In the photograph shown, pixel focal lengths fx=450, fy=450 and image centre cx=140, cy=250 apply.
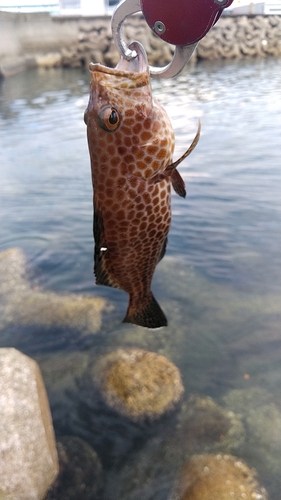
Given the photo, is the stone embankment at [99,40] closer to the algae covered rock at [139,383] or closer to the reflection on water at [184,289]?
the reflection on water at [184,289]

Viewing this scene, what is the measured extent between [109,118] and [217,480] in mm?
2964

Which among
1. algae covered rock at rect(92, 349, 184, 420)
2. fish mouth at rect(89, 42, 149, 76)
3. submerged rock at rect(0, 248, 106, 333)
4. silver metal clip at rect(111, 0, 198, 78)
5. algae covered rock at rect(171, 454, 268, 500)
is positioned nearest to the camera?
silver metal clip at rect(111, 0, 198, 78)

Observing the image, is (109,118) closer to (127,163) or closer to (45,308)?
(127,163)

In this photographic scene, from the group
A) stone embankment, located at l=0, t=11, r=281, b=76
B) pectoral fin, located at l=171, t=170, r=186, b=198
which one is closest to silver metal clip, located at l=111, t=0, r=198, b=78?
pectoral fin, located at l=171, t=170, r=186, b=198

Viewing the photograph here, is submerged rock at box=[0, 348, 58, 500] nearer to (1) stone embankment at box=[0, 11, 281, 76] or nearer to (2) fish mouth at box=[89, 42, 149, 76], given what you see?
(2) fish mouth at box=[89, 42, 149, 76]

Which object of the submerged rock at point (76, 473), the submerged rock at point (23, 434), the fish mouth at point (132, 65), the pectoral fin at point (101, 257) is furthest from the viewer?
the submerged rock at point (76, 473)

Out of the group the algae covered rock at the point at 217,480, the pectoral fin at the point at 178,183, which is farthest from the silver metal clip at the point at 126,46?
the algae covered rock at the point at 217,480

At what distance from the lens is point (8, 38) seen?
95.2 feet

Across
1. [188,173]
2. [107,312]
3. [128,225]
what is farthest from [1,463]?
[188,173]

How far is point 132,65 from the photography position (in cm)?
207

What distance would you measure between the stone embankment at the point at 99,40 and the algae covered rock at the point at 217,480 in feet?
97.2

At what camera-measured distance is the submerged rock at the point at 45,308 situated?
588cm

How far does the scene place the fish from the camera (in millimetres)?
2109

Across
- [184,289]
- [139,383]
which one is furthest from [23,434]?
[184,289]
